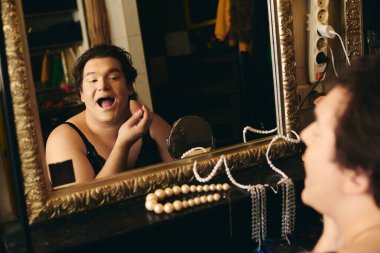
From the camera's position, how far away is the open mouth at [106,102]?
934 mm

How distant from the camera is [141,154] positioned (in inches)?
38.7

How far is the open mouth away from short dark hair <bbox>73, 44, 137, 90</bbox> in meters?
0.05

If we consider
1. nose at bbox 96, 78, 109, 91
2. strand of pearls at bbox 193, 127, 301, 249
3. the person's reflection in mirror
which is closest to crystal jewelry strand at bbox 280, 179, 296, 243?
strand of pearls at bbox 193, 127, 301, 249

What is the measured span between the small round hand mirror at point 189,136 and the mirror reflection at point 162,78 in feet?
0.04

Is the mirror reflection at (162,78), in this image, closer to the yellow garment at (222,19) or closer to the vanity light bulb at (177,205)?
the yellow garment at (222,19)

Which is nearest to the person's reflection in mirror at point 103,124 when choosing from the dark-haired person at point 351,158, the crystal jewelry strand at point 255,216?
the crystal jewelry strand at point 255,216

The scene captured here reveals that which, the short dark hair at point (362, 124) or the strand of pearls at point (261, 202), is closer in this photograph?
the short dark hair at point (362, 124)

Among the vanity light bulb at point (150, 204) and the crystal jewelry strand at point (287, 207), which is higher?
the vanity light bulb at point (150, 204)

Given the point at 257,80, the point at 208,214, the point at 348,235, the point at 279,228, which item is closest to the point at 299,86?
the point at 257,80

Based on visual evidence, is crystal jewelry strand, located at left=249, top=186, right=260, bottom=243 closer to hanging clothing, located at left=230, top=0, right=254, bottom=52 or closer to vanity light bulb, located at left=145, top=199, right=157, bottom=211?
vanity light bulb, located at left=145, top=199, right=157, bottom=211

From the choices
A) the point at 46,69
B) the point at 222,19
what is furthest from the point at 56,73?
the point at 222,19

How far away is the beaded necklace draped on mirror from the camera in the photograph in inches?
36.7

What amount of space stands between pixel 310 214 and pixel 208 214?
1.18ft

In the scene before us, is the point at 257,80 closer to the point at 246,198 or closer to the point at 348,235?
the point at 246,198
